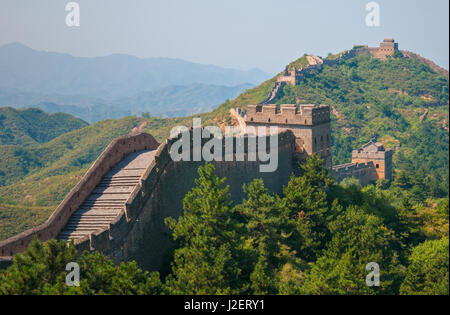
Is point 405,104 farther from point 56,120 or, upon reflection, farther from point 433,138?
point 56,120

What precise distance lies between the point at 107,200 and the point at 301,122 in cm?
1218

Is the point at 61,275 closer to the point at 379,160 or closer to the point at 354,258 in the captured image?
the point at 354,258

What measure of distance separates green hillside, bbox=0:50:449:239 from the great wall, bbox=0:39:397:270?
1591 inches

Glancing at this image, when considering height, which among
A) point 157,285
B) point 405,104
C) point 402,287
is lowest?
point 402,287

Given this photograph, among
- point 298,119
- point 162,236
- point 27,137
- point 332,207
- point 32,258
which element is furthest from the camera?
point 27,137

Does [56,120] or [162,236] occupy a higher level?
[56,120]

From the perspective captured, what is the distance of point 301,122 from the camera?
98.8ft

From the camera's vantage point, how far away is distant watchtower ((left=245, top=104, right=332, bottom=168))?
30.0 metres

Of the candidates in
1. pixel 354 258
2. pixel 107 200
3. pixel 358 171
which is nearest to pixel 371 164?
pixel 358 171

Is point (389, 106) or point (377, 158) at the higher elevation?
point (389, 106)

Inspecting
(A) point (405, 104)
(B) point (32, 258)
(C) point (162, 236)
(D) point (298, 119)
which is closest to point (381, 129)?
(A) point (405, 104)

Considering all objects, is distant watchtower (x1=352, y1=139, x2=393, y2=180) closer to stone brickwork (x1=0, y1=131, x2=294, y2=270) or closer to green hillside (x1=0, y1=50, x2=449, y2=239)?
green hillside (x1=0, y1=50, x2=449, y2=239)

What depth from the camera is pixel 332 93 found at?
112188 millimetres
